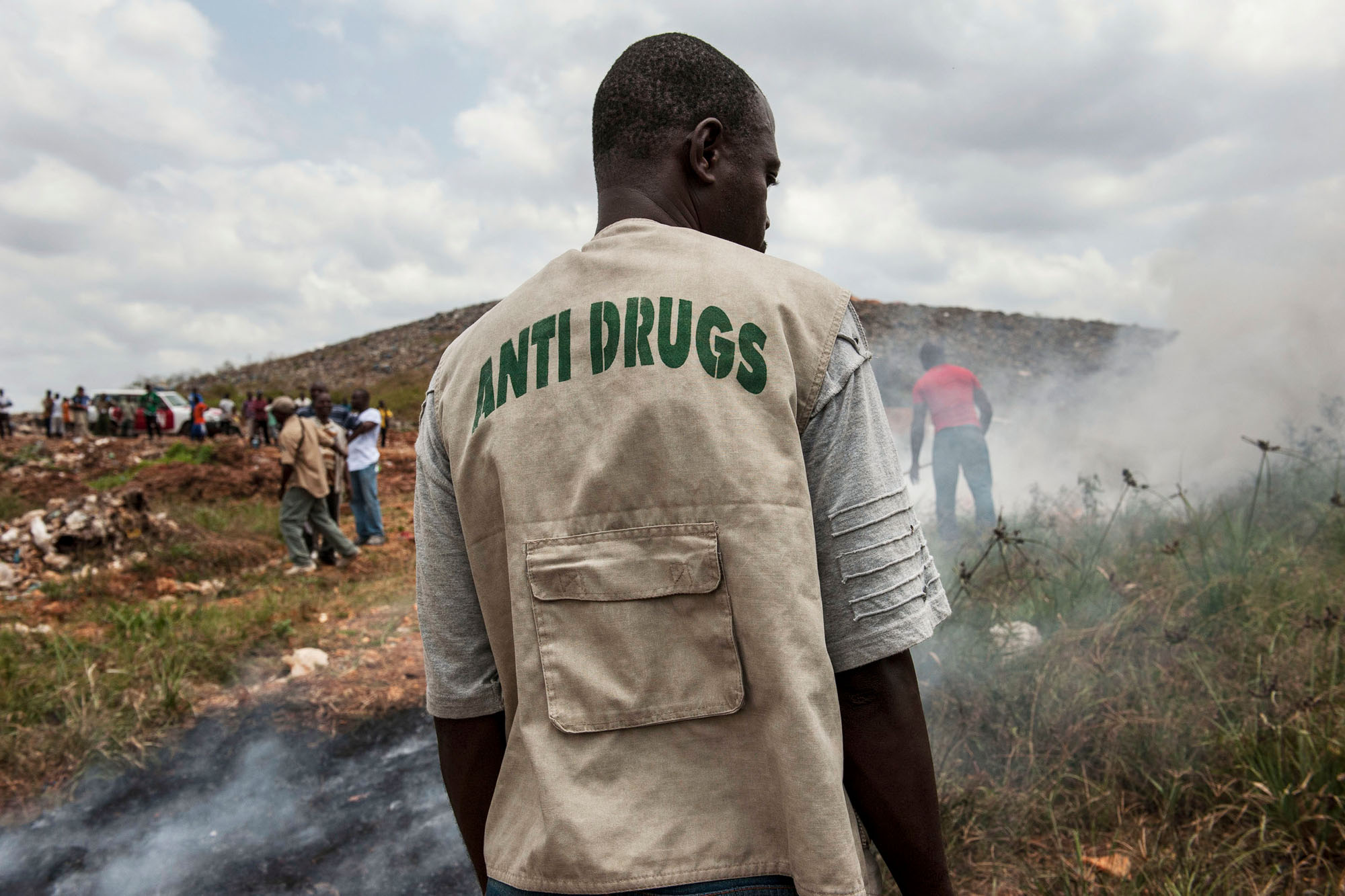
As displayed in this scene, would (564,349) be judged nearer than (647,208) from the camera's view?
Yes

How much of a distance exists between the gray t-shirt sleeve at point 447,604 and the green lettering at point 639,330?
32 cm

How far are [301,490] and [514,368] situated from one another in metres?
6.25

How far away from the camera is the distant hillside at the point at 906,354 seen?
11.6 m

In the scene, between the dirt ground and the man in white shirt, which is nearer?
the dirt ground

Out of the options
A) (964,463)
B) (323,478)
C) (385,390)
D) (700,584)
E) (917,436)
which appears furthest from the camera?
(385,390)

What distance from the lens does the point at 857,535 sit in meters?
0.86

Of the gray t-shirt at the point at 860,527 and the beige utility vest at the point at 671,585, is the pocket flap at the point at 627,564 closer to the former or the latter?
the beige utility vest at the point at 671,585

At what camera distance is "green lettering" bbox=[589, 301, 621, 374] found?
875 mm

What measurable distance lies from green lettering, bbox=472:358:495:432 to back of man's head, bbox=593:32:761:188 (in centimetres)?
34

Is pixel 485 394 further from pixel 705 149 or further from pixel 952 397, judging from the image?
A: pixel 952 397

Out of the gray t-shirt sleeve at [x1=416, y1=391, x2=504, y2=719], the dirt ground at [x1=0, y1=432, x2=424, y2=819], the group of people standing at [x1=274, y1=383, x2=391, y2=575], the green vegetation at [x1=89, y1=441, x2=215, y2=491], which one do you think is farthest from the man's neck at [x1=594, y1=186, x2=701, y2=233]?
the green vegetation at [x1=89, y1=441, x2=215, y2=491]

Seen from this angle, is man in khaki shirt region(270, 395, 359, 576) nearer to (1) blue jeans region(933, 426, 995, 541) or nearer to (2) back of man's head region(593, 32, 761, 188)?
(1) blue jeans region(933, 426, 995, 541)

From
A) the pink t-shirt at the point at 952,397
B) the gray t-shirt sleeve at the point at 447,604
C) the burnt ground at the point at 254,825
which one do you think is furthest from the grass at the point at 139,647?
the pink t-shirt at the point at 952,397

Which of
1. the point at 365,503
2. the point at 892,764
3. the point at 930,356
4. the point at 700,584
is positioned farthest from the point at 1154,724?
the point at 365,503
